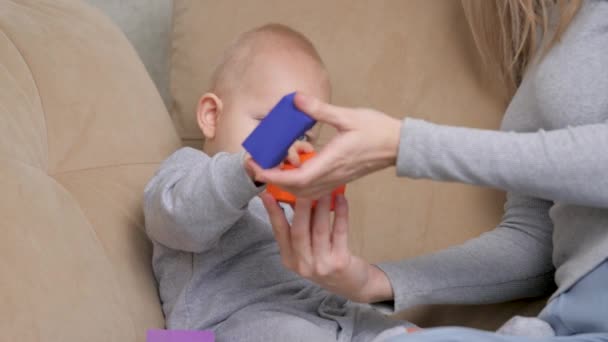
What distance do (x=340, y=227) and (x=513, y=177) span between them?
211 millimetres

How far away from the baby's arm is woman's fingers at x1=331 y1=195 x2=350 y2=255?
101 mm

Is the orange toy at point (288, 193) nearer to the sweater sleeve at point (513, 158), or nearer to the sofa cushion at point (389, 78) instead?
the sweater sleeve at point (513, 158)

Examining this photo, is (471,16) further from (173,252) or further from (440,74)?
(173,252)

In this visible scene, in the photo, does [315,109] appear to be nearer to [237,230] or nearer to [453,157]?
[453,157]

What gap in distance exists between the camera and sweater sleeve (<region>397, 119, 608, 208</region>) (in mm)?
897

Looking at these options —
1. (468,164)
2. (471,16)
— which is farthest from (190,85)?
(468,164)

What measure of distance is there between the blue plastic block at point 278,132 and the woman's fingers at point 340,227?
0.10m

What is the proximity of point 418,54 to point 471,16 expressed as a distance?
0.15 meters

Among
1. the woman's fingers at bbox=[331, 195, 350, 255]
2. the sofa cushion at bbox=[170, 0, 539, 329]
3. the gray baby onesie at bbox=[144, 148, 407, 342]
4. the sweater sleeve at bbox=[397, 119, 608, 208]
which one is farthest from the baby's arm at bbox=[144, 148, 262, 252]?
the sofa cushion at bbox=[170, 0, 539, 329]

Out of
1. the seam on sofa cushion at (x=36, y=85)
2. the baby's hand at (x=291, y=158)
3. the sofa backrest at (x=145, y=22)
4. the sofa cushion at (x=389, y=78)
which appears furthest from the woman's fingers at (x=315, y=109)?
the sofa backrest at (x=145, y=22)

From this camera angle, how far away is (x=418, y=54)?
150cm

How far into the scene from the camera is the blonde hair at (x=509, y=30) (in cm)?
126

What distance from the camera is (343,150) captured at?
873mm

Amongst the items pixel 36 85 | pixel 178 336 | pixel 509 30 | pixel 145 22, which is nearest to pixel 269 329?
pixel 178 336
